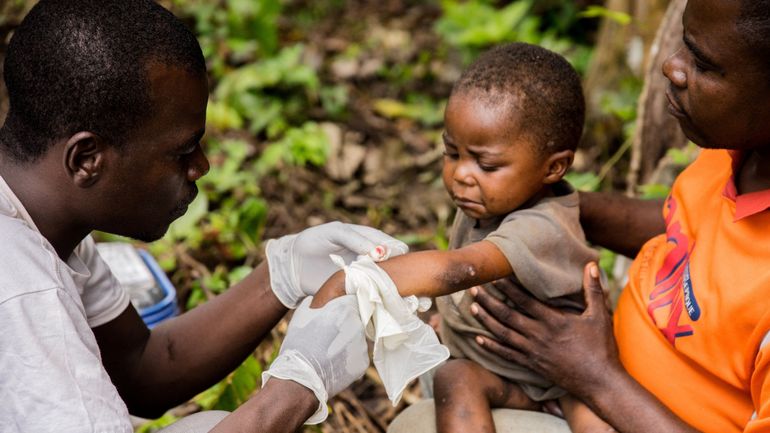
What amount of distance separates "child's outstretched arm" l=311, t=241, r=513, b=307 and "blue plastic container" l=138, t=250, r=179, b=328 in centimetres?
114

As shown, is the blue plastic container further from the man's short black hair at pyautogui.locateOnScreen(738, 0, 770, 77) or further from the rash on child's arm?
the man's short black hair at pyautogui.locateOnScreen(738, 0, 770, 77)

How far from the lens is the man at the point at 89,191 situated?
154 centimetres

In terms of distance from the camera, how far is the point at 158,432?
1995 mm

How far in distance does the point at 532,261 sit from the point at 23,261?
119cm

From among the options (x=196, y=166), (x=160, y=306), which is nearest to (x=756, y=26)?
(x=196, y=166)

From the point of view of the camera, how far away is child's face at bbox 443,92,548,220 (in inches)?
86.1

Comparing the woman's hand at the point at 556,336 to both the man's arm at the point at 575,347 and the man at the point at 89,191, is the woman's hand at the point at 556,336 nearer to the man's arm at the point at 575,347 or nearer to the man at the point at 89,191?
the man's arm at the point at 575,347

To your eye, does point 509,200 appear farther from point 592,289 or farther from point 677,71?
point 677,71

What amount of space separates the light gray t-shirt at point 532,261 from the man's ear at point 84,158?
0.97m

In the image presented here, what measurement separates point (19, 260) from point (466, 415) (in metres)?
1.14

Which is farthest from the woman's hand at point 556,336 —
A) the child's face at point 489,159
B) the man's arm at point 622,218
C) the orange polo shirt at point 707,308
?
the man's arm at point 622,218

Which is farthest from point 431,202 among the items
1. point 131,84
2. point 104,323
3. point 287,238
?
point 131,84

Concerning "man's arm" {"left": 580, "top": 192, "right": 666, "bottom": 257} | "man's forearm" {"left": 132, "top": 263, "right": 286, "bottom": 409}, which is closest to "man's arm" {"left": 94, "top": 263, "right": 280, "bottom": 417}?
"man's forearm" {"left": 132, "top": 263, "right": 286, "bottom": 409}

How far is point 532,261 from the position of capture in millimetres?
2100
